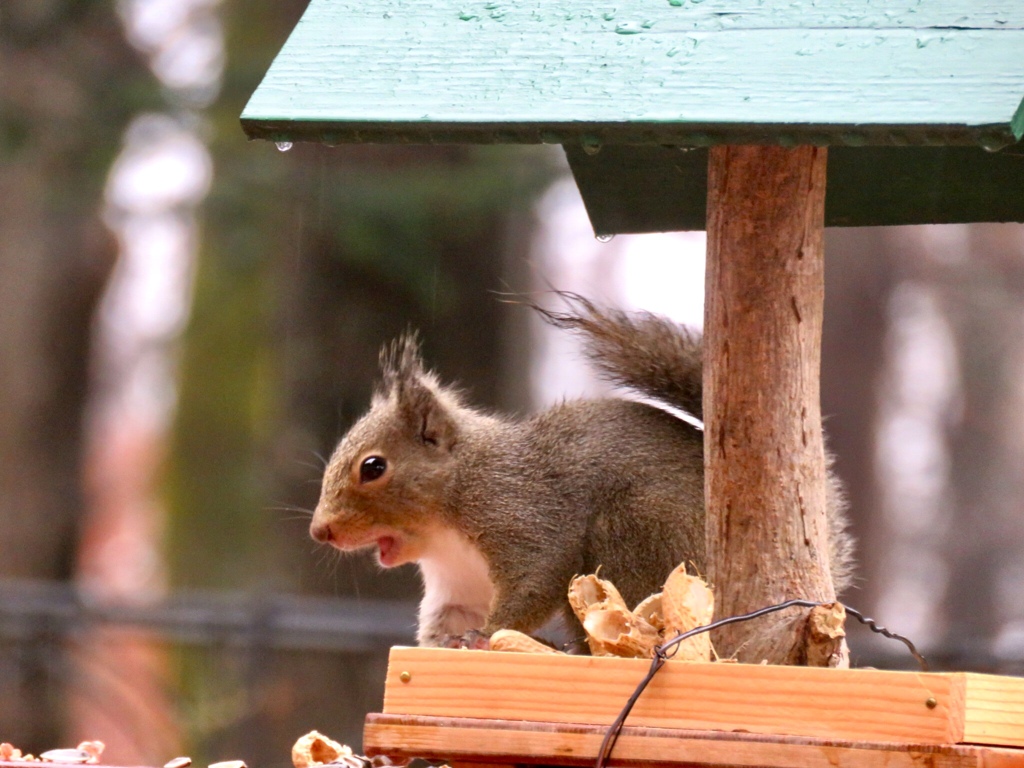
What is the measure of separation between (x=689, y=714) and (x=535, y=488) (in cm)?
79

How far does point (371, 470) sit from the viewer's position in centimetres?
238

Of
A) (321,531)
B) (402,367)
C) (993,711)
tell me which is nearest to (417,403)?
(402,367)

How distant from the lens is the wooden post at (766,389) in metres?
1.77

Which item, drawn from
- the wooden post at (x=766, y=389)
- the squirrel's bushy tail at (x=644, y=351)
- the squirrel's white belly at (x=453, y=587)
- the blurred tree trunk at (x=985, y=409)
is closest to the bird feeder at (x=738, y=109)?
the wooden post at (x=766, y=389)

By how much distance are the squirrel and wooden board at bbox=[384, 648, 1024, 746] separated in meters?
0.56

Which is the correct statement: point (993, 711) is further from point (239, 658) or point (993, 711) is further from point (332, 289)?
point (239, 658)

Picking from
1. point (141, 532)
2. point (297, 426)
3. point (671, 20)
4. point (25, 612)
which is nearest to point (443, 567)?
point (671, 20)

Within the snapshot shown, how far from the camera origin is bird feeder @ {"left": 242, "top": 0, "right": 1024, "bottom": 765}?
1461 millimetres

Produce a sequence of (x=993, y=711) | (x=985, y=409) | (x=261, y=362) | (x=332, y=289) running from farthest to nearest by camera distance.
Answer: (x=985, y=409), (x=261, y=362), (x=332, y=289), (x=993, y=711)

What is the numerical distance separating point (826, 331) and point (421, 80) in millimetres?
6564

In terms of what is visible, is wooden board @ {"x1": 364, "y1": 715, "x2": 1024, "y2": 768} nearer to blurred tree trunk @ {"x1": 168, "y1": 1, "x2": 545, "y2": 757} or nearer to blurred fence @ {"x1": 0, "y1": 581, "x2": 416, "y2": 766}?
blurred tree trunk @ {"x1": 168, "y1": 1, "x2": 545, "y2": 757}

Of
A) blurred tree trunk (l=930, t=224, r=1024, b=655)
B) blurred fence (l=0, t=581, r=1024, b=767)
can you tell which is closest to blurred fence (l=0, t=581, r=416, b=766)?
blurred fence (l=0, t=581, r=1024, b=767)

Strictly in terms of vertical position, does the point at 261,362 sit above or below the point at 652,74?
below

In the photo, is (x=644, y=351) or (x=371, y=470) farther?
(x=371, y=470)
